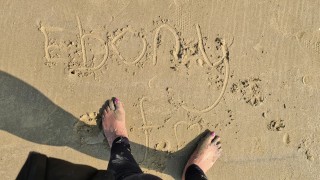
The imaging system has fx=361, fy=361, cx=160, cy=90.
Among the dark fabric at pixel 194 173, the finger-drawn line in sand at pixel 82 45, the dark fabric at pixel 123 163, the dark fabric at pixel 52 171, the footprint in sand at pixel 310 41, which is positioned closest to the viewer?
the dark fabric at pixel 52 171

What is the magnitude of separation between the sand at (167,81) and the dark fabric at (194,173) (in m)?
0.15

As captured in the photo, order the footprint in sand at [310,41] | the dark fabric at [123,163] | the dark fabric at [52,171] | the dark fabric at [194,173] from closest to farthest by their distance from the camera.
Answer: the dark fabric at [52,171]
the dark fabric at [123,163]
the dark fabric at [194,173]
the footprint in sand at [310,41]

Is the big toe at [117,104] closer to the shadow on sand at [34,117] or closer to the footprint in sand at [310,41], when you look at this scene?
the shadow on sand at [34,117]

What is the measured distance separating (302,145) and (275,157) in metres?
0.28

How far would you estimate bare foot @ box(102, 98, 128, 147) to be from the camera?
10.4 feet

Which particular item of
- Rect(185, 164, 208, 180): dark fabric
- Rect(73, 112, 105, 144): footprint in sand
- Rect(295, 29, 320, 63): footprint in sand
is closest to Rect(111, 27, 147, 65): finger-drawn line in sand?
Rect(73, 112, 105, 144): footprint in sand

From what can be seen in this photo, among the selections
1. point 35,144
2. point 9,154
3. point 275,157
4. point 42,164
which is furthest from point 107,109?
point 275,157

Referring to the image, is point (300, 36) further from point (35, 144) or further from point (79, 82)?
point (35, 144)

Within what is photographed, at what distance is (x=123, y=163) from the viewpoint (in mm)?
2914

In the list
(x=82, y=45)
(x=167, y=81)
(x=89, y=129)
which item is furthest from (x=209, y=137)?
(x=82, y=45)

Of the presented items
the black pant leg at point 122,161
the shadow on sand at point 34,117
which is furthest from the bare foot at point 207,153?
the shadow on sand at point 34,117

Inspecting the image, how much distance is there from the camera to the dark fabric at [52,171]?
2074 mm

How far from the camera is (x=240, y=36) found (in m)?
3.30

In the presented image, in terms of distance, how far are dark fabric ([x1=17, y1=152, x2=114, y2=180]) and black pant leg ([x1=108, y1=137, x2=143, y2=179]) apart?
493 mm
